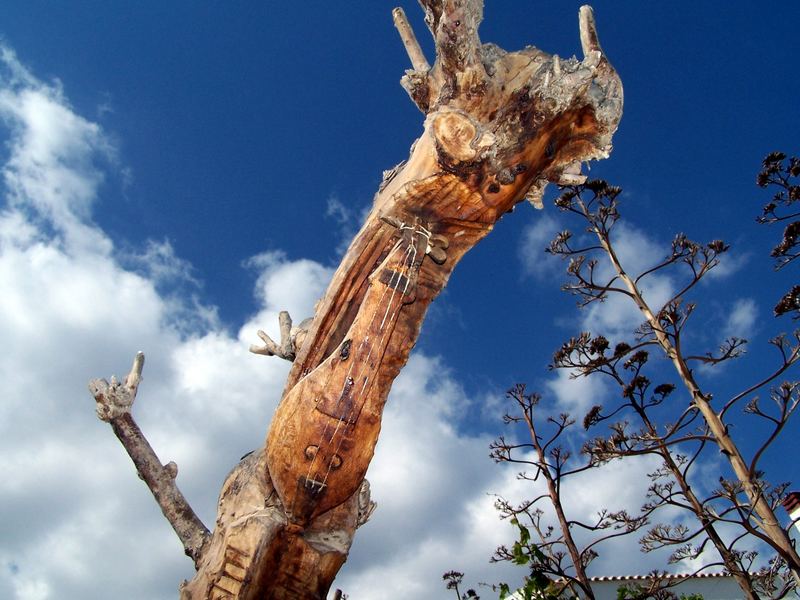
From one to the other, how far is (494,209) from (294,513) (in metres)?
2.84

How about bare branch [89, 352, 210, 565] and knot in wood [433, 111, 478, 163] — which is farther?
bare branch [89, 352, 210, 565]

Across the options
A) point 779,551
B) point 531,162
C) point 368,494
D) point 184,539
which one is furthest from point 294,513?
point 779,551

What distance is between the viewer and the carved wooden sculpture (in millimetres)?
3887

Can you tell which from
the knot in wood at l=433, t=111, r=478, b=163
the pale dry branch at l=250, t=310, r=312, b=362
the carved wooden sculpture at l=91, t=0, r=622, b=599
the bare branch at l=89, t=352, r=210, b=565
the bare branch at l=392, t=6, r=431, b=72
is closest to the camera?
the carved wooden sculpture at l=91, t=0, r=622, b=599

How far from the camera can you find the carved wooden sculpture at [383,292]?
3.89 metres

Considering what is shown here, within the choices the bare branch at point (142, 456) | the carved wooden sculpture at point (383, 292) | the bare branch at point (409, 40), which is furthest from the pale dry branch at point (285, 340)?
the bare branch at point (409, 40)

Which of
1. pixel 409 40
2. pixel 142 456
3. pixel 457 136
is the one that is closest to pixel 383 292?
pixel 457 136

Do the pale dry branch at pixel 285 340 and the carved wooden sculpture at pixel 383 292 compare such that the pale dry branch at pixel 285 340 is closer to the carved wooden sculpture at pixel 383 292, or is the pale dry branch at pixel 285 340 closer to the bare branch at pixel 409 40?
the carved wooden sculpture at pixel 383 292

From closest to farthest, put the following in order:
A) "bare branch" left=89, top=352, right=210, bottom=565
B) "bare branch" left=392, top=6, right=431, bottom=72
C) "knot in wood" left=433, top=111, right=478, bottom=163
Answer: "knot in wood" left=433, top=111, right=478, bottom=163, "bare branch" left=89, top=352, right=210, bottom=565, "bare branch" left=392, top=6, right=431, bottom=72

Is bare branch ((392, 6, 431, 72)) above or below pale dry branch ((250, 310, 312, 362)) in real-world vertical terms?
above

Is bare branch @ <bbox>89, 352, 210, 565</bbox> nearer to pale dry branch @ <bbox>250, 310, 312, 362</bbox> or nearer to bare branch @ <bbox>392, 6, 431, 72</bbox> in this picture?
pale dry branch @ <bbox>250, 310, 312, 362</bbox>

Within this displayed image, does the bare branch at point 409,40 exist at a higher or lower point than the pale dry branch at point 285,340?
higher

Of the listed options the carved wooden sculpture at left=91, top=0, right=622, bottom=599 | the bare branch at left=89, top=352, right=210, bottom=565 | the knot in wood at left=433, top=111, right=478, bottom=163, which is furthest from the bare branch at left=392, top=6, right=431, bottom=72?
the bare branch at left=89, top=352, right=210, bottom=565

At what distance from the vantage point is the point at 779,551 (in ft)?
21.0
